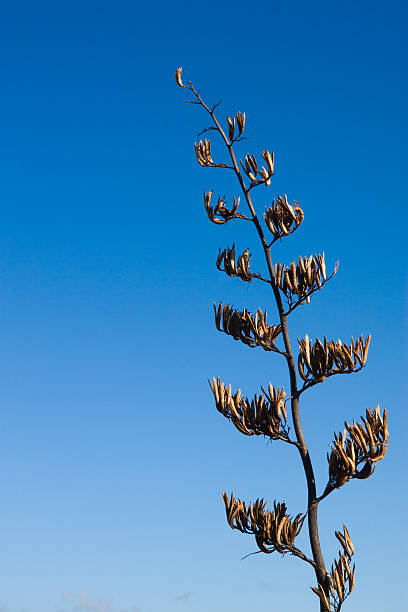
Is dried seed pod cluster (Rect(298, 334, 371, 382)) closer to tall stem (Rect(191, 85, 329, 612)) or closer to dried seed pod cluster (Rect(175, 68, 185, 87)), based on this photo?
tall stem (Rect(191, 85, 329, 612))

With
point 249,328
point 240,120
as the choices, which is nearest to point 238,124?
point 240,120

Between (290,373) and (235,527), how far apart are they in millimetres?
1789

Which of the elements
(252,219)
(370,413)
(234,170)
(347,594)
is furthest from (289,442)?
(234,170)

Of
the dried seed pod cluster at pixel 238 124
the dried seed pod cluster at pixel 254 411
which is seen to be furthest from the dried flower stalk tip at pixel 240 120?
the dried seed pod cluster at pixel 254 411

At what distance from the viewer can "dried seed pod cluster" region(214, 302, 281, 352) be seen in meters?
8.94

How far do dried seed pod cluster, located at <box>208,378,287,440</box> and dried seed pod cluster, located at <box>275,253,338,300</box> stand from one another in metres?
1.21

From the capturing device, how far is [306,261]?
351 inches

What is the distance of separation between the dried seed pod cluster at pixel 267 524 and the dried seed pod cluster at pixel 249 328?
182 centimetres

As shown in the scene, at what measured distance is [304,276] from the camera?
29.1 ft

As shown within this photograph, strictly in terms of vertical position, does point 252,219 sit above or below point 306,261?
above

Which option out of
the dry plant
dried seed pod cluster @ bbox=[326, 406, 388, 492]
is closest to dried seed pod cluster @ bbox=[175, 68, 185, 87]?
the dry plant

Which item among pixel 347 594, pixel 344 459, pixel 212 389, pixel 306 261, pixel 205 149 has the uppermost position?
pixel 205 149

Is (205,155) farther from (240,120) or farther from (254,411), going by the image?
(254,411)

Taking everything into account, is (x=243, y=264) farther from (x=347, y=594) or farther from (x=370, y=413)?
(x=347, y=594)
